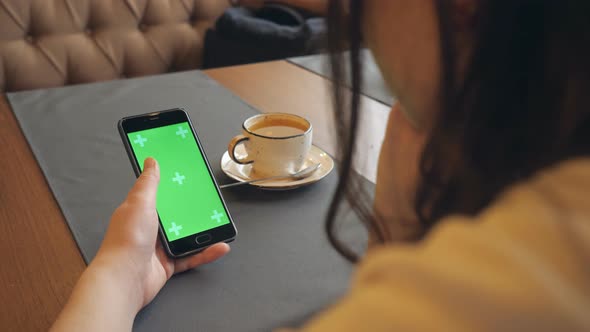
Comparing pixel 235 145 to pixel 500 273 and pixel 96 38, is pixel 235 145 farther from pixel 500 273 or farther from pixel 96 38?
pixel 96 38

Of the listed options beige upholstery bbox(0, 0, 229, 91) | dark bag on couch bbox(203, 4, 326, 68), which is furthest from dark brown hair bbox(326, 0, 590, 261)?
beige upholstery bbox(0, 0, 229, 91)

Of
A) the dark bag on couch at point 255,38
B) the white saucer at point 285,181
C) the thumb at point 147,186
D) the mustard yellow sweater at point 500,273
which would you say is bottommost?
the dark bag on couch at point 255,38

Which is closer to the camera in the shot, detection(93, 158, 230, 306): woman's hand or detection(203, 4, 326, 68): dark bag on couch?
detection(93, 158, 230, 306): woman's hand

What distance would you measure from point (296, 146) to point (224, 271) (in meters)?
0.21

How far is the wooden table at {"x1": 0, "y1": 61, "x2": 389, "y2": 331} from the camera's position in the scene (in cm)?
52

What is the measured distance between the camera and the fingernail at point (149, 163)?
59cm

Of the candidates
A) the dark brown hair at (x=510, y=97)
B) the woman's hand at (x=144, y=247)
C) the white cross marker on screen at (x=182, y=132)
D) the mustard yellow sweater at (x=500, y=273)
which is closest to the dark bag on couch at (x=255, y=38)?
the white cross marker on screen at (x=182, y=132)

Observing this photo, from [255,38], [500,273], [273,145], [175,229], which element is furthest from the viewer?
[255,38]

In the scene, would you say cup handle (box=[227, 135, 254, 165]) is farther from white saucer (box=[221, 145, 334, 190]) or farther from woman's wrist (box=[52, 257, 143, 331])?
woman's wrist (box=[52, 257, 143, 331])

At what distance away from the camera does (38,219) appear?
64 cm

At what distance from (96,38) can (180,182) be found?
53.0 inches

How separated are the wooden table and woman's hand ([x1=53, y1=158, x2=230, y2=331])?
5 centimetres

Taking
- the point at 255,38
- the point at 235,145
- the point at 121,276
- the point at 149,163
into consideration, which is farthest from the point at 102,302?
the point at 255,38

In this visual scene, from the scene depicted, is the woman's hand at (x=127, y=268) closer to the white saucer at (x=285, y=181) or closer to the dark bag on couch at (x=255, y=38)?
the white saucer at (x=285, y=181)
